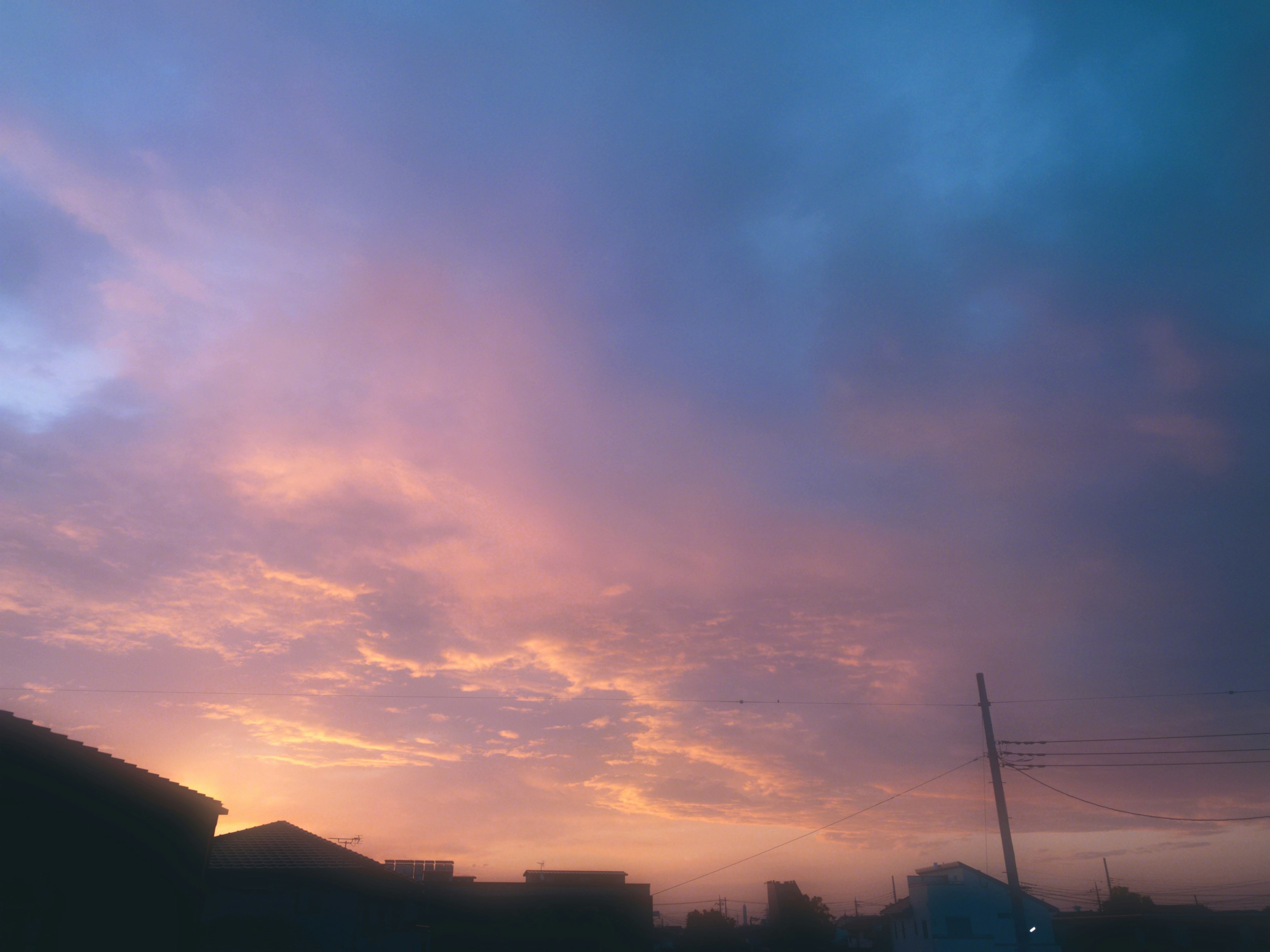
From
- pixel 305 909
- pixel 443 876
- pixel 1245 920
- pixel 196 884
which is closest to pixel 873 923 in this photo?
pixel 1245 920

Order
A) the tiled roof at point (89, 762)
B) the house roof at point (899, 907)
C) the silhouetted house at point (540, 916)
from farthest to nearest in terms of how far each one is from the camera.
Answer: the house roof at point (899, 907)
the silhouetted house at point (540, 916)
the tiled roof at point (89, 762)

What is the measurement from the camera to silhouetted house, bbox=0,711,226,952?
17.2 metres

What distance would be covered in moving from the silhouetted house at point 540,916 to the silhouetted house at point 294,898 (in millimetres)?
13817

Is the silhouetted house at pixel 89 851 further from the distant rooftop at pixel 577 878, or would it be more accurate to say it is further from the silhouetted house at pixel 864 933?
the silhouetted house at pixel 864 933

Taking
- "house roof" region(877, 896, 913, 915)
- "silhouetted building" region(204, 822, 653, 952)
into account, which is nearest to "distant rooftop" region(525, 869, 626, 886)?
"silhouetted building" region(204, 822, 653, 952)

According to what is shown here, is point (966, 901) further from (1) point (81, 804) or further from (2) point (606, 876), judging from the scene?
(1) point (81, 804)

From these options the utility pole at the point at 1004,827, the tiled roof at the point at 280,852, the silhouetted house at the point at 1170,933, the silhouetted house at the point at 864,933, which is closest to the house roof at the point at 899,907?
the silhouetted house at the point at 864,933

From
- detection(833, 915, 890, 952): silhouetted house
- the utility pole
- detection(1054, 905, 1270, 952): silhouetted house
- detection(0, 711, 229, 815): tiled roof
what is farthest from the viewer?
detection(833, 915, 890, 952): silhouetted house

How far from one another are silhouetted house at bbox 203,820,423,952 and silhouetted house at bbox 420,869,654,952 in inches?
544

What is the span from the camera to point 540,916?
56.0m

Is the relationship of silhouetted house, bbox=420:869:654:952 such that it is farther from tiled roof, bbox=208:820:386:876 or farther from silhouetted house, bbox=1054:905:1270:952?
silhouetted house, bbox=1054:905:1270:952

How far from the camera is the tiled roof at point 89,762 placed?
17.1 m

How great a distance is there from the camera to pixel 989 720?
32.6 meters

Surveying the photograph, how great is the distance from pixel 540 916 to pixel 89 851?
1772 inches
